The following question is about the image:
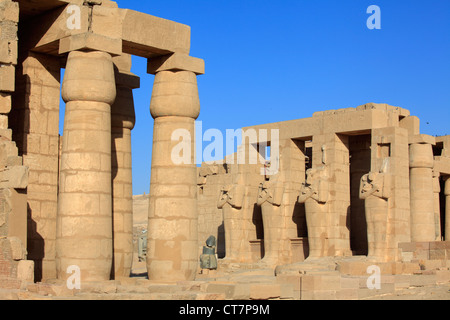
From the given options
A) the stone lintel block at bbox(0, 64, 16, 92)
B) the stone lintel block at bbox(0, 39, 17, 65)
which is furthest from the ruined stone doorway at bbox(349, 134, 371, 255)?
the stone lintel block at bbox(0, 39, 17, 65)

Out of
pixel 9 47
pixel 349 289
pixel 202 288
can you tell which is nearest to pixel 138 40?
pixel 9 47

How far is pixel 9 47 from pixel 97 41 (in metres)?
1.95

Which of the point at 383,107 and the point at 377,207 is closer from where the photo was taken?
the point at 377,207

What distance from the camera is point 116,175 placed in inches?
733

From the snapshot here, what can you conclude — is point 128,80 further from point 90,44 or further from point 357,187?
point 357,187

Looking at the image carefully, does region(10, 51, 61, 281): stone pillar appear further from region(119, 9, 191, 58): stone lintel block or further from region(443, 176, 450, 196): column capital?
Answer: region(443, 176, 450, 196): column capital

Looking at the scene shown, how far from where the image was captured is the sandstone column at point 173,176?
16.8 m

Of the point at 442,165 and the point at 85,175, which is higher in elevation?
the point at 442,165

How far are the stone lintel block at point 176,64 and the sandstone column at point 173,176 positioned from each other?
0.02 m

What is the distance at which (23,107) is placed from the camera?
17297 mm

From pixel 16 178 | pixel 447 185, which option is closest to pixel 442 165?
pixel 447 185

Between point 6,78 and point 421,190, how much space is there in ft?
59.9

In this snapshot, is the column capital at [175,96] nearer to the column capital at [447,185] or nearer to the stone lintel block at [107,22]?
the stone lintel block at [107,22]
